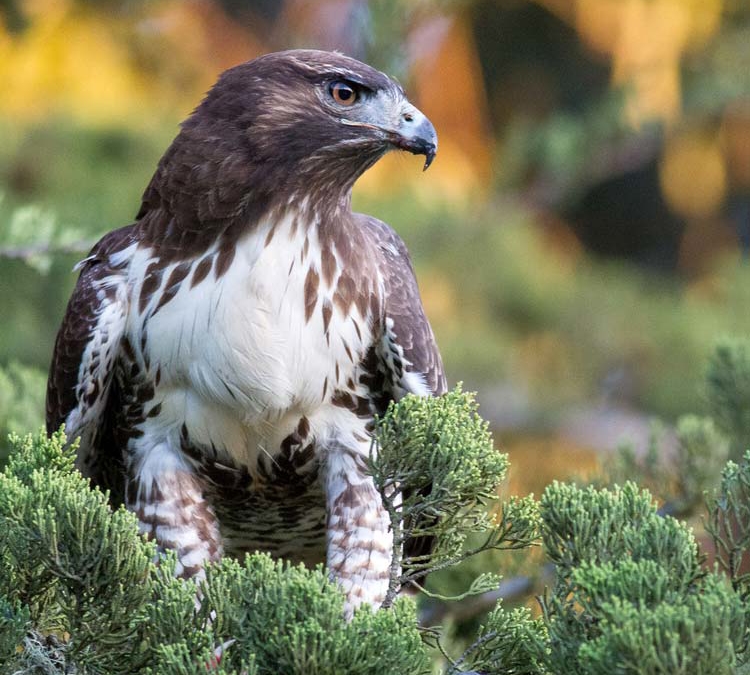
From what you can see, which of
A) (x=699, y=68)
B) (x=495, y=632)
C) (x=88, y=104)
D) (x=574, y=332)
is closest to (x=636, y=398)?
(x=574, y=332)

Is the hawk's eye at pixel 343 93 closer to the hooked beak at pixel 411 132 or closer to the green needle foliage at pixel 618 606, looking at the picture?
the hooked beak at pixel 411 132

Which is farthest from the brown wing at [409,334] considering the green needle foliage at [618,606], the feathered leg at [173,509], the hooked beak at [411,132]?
the green needle foliage at [618,606]

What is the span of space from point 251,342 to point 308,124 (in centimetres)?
56

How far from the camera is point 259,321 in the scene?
302cm

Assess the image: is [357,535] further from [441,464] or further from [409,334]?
[441,464]

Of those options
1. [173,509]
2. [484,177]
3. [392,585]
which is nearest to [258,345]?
[173,509]

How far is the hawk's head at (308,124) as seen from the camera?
308cm

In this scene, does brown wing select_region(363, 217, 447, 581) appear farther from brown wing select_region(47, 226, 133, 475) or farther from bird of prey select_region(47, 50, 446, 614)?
brown wing select_region(47, 226, 133, 475)

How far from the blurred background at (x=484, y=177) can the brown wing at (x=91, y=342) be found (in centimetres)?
53

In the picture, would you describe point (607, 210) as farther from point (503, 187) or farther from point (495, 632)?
point (495, 632)

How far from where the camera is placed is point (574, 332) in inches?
285

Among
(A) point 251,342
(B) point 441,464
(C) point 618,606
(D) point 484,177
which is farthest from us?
(D) point 484,177

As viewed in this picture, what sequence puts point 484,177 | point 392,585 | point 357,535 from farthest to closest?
point 484,177, point 357,535, point 392,585

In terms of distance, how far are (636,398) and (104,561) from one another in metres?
5.31
